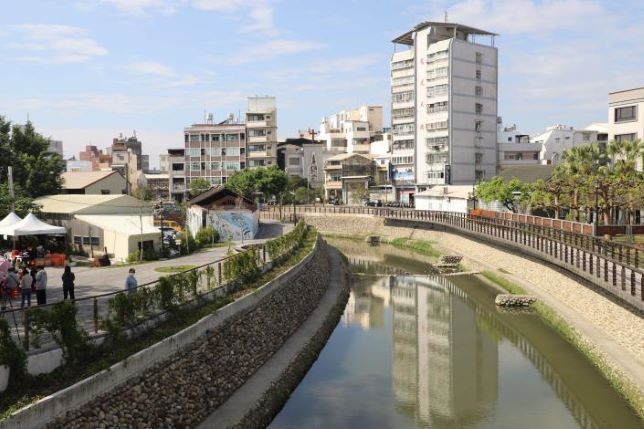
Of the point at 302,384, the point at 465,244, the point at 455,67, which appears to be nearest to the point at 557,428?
the point at 302,384

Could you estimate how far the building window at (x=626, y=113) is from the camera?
52.1m

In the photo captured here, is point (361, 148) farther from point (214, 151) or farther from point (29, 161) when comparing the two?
point (29, 161)

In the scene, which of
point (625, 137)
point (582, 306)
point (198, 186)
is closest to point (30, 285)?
point (582, 306)

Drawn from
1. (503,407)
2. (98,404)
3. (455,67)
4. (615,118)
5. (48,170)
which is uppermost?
(455,67)

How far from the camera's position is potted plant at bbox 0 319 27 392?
12.3m

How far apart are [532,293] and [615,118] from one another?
2610 centimetres

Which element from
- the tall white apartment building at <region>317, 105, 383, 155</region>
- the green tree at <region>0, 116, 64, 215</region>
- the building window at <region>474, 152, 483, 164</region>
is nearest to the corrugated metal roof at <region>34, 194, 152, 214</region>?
the green tree at <region>0, 116, 64, 215</region>

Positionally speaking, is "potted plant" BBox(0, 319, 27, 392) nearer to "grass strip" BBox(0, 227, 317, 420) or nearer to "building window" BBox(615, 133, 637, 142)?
"grass strip" BBox(0, 227, 317, 420)

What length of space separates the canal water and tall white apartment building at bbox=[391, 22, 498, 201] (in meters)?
48.4

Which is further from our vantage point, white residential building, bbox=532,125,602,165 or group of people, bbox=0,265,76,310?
white residential building, bbox=532,125,602,165

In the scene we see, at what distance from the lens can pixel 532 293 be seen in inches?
1412

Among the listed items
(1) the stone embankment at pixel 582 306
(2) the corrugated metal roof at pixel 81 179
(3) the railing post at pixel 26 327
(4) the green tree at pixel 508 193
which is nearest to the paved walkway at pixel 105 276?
(3) the railing post at pixel 26 327

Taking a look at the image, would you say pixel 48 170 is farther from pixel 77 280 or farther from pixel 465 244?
pixel 465 244

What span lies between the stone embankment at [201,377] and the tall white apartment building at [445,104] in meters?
61.6
